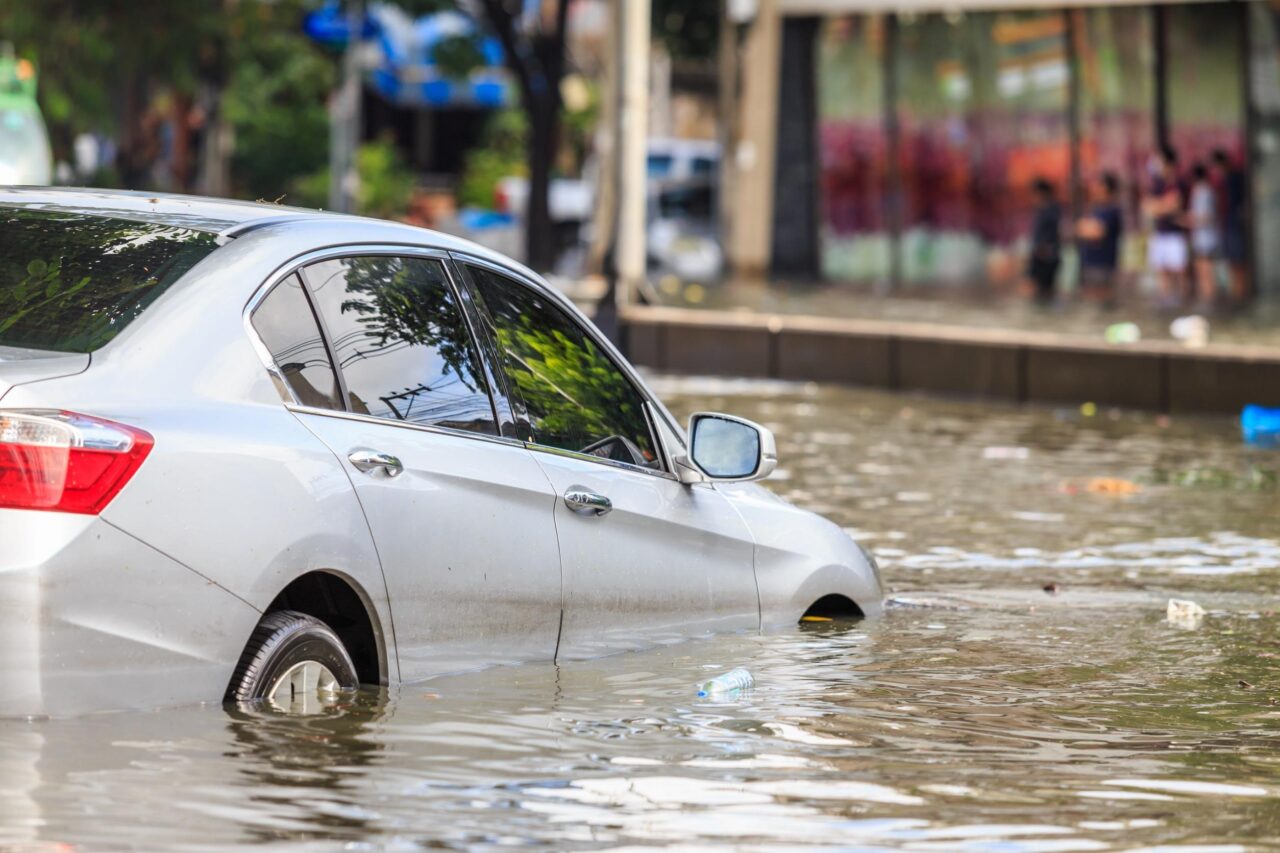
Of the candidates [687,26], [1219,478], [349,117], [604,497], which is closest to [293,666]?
[604,497]

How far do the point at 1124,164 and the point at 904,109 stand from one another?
4116mm

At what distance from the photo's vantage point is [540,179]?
100 feet

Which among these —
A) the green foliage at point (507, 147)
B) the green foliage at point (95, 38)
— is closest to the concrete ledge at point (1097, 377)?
the green foliage at point (95, 38)

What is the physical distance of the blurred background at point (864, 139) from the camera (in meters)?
30.5

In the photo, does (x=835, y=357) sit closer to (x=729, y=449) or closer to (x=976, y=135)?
(x=729, y=449)

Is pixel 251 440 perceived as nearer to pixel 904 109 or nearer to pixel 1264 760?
pixel 1264 760

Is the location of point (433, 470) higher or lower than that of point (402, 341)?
lower

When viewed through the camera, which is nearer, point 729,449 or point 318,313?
point 318,313

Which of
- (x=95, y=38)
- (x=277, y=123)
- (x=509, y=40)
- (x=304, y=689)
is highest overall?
(x=95, y=38)

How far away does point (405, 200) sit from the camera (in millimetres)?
42250

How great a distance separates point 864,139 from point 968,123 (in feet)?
6.84

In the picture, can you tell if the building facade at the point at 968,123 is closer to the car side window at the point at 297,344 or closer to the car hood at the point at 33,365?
the car side window at the point at 297,344

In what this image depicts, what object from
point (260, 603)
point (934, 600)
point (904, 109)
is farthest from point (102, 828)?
point (904, 109)

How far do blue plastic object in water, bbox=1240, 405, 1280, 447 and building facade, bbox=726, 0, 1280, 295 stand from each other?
49.9 ft
